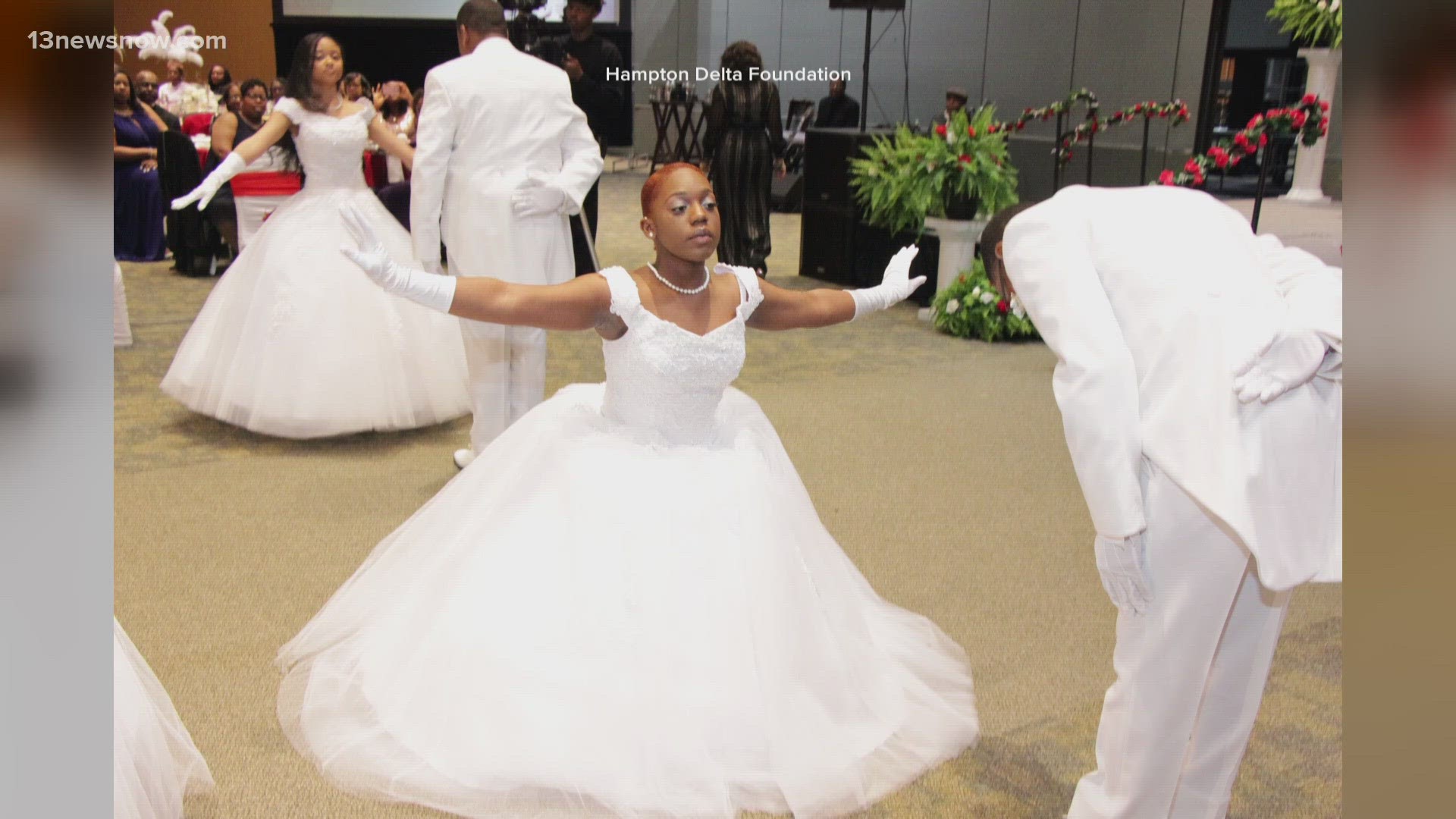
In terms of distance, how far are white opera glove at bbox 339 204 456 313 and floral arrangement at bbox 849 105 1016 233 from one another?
556 cm

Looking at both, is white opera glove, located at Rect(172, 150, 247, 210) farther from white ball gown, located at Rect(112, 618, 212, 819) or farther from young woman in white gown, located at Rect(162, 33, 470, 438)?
white ball gown, located at Rect(112, 618, 212, 819)

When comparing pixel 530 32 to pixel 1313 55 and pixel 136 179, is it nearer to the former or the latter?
pixel 1313 55

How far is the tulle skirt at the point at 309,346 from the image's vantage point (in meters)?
5.04

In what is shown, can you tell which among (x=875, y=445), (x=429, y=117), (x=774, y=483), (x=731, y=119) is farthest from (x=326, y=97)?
(x=731, y=119)

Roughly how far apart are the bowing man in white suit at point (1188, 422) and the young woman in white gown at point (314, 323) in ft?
11.5

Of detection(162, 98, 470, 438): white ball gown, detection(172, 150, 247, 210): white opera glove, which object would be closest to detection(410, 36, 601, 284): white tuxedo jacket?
detection(162, 98, 470, 438): white ball gown

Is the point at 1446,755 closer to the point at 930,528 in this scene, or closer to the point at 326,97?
the point at 930,528

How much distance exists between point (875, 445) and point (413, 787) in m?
→ 3.16

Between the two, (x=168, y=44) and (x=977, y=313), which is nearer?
(x=977, y=313)

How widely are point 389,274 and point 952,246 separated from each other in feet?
19.1

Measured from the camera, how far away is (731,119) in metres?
8.68

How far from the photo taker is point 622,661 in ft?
8.80

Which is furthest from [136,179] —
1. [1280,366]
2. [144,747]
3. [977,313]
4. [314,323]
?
[1280,366]

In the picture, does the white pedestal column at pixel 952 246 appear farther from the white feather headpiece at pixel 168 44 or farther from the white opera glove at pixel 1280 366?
the white feather headpiece at pixel 168 44
